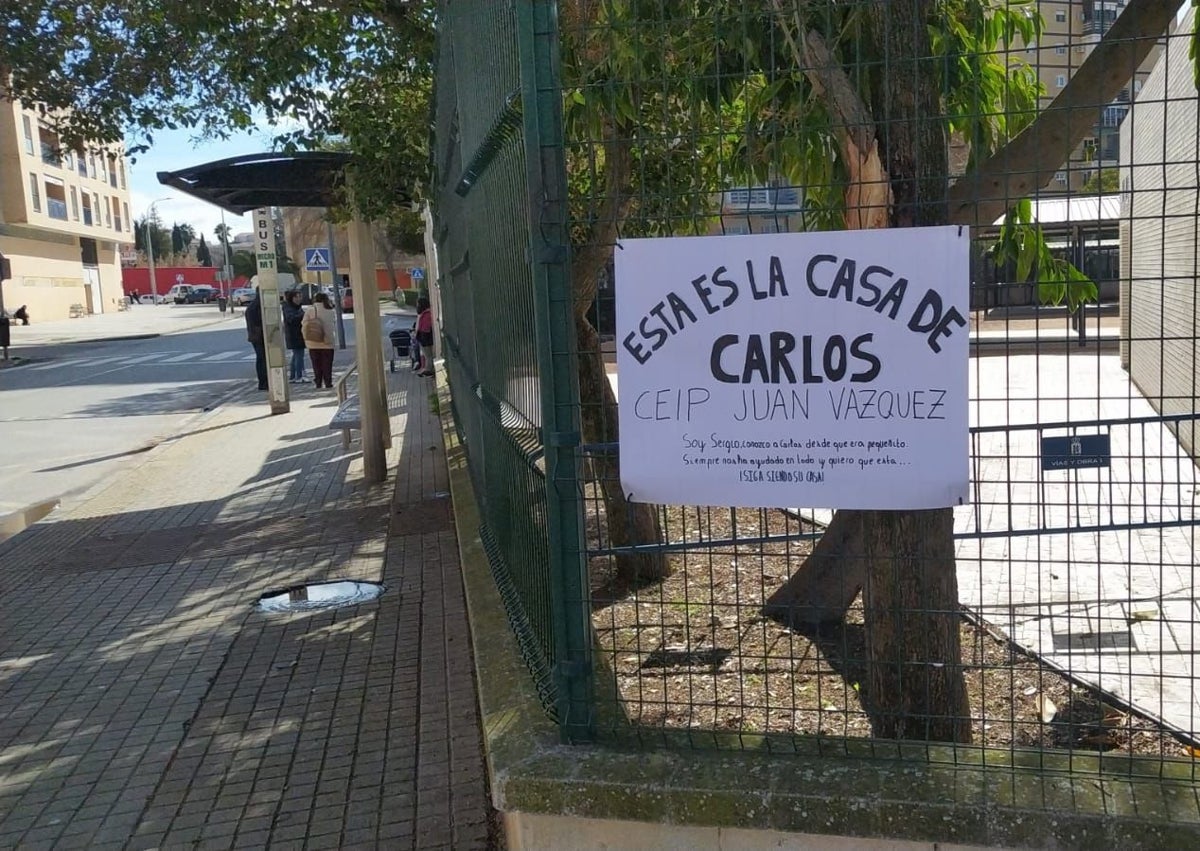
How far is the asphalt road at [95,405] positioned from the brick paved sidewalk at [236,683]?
2.95 meters

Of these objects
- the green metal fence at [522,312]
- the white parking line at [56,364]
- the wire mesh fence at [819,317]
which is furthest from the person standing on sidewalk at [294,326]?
the green metal fence at [522,312]

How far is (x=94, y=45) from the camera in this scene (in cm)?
977

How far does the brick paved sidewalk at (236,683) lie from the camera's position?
166 inches

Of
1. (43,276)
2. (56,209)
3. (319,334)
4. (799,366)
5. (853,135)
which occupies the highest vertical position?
(56,209)

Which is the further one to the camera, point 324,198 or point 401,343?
point 401,343

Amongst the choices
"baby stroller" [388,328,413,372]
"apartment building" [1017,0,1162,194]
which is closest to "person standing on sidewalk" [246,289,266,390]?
"baby stroller" [388,328,413,372]

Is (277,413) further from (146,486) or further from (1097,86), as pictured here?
(1097,86)

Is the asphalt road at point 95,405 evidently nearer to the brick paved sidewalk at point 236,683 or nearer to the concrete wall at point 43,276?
the brick paved sidewalk at point 236,683

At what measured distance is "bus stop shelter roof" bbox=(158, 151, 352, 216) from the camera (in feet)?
30.1

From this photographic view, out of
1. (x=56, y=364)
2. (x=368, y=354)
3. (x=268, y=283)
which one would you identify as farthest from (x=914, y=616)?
(x=56, y=364)

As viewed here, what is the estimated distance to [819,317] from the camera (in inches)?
110

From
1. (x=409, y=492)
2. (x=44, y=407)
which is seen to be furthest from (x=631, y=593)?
(x=44, y=407)

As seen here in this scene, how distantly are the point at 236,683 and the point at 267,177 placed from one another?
5.32 metres

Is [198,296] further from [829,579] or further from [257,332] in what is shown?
[829,579]
